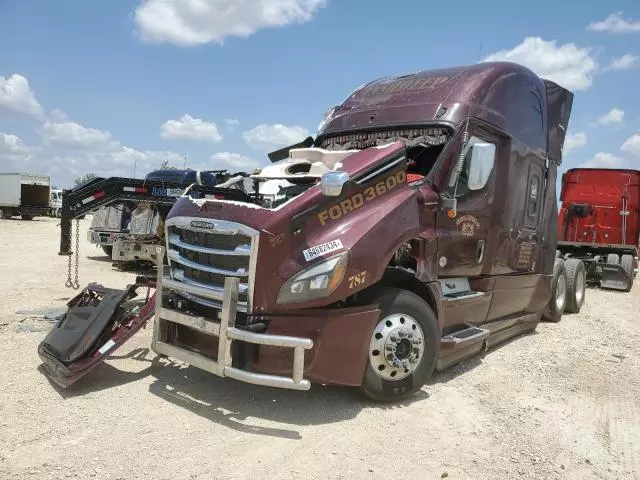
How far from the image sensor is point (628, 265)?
1389cm

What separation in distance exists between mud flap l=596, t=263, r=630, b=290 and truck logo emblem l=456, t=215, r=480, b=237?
9.91m

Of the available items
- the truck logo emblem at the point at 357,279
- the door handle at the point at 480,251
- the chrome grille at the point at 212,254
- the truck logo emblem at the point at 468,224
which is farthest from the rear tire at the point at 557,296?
the chrome grille at the point at 212,254

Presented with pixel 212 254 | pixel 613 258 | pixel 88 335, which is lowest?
pixel 88 335

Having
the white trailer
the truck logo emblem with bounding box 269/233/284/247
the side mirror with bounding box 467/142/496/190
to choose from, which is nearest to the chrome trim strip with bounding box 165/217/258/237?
the truck logo emblem with bounding box 269/233/284/247

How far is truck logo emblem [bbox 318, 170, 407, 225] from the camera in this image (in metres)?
4.20

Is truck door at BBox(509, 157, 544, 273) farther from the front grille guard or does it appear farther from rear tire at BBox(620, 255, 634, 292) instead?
rear tire at BBox(620, 255, 634, 292)

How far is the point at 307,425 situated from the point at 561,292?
6775mm

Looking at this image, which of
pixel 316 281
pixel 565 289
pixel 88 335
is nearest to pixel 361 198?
pixel 316 281

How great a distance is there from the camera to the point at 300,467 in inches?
136

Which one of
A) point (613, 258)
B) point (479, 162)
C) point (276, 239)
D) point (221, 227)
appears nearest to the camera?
point (276, 239)

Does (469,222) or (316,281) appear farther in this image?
(469,222)

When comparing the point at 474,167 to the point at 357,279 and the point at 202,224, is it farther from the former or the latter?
the point at 202,224

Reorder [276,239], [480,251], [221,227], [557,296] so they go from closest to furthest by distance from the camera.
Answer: [276,239]
[221,227]
[480,251]
[557,296]

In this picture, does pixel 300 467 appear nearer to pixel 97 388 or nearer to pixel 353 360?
pixel 353 360
